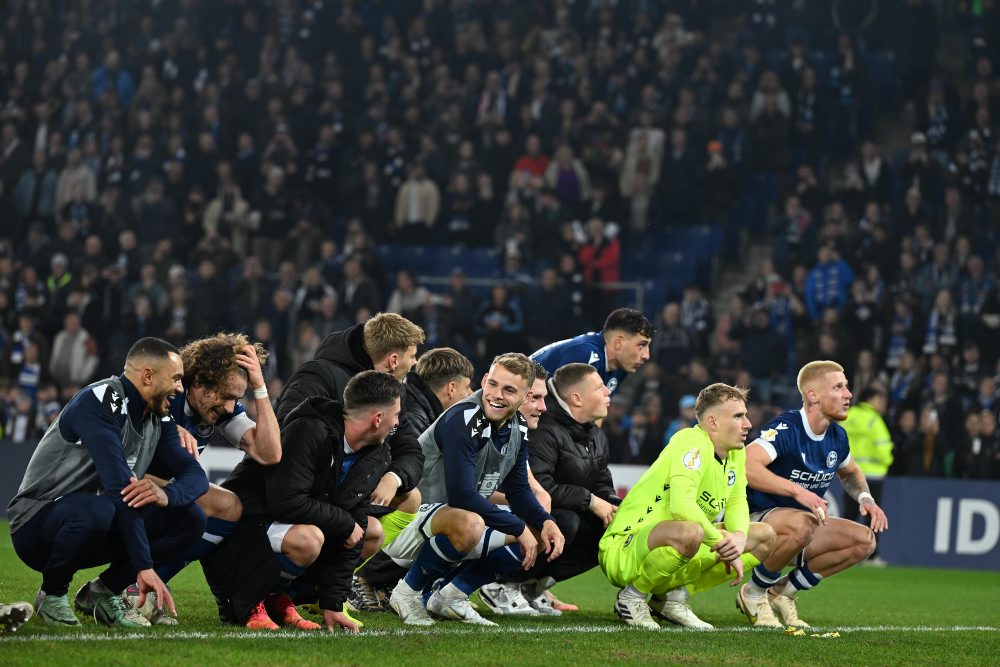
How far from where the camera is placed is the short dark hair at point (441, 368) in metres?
8.62

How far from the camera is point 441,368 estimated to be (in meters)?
8.61

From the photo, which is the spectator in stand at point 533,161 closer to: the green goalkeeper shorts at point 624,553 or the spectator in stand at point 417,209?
the spectator in stand at point 417,209

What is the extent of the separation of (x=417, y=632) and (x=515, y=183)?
14640 mm

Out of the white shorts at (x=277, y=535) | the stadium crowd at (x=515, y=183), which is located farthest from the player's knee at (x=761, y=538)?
the stadium crowd at (x=515, y=183)

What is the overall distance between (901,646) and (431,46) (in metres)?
18.0

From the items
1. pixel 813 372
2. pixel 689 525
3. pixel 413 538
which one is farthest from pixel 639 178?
pixel 689 525

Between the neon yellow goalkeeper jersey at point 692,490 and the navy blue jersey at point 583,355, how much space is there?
4.98ft

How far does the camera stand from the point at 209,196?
22000 mm

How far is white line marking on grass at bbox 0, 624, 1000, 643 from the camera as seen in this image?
5.88 metres

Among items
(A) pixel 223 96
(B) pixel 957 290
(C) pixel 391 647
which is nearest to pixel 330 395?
→ (C) pixel 391 647

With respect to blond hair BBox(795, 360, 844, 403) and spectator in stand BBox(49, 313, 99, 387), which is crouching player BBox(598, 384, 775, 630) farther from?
spectator in stand BBox(49, 313, 99, 387)

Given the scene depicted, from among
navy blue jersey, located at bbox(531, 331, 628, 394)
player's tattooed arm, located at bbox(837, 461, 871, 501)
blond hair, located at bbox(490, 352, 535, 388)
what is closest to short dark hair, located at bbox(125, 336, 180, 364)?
blond hair, located at bbox(490, 352, 535, 388)

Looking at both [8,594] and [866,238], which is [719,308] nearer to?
[866,238]

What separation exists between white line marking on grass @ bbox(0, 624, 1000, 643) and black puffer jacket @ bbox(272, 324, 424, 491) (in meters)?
0.87
